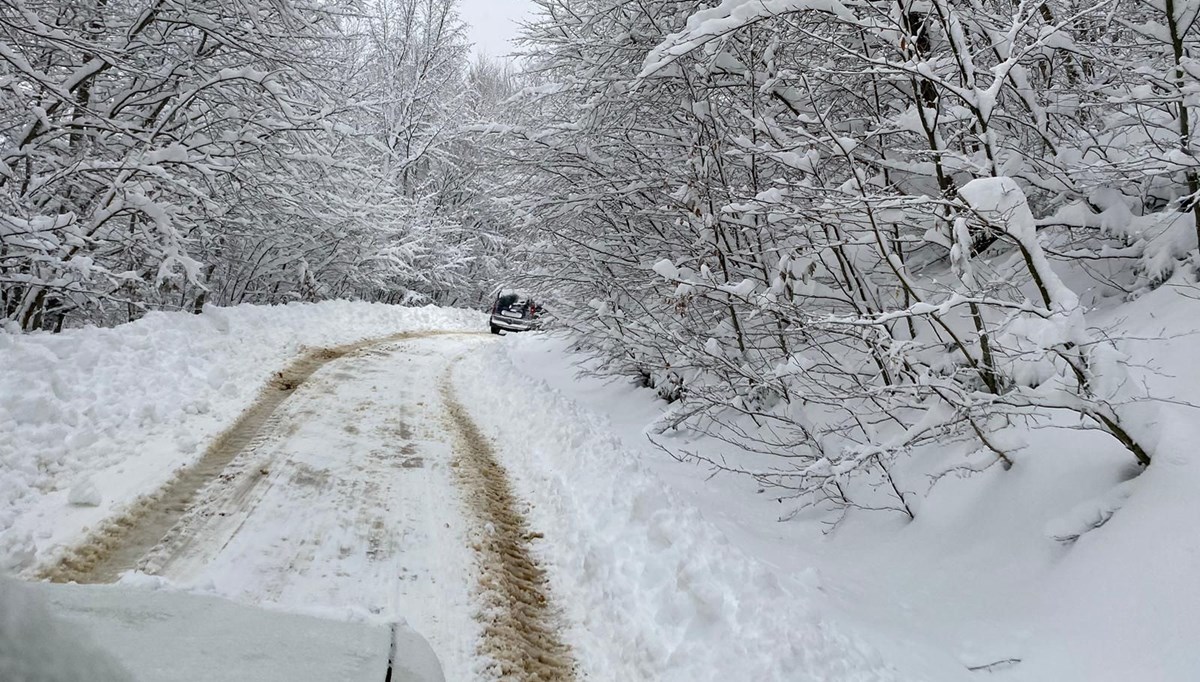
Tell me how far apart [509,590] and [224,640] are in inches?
113

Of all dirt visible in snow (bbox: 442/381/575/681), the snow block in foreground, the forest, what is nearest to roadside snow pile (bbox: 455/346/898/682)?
dirt visible in snow (bbox: 442/381/575/681)

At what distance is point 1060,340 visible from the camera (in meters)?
3.36

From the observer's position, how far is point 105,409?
6398 millimetres

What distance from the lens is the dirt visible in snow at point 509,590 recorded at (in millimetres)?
3652

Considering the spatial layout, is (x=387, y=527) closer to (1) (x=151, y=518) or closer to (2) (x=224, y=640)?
(1) (x=151, y=518)

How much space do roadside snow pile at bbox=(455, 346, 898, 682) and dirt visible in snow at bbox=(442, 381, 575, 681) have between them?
0.14 meters

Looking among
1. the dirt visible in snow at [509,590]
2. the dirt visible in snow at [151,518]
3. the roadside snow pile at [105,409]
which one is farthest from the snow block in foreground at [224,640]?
the roadside snow pile at [105,409]

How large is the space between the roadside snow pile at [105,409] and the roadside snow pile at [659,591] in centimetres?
322

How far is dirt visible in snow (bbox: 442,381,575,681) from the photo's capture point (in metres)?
3.65

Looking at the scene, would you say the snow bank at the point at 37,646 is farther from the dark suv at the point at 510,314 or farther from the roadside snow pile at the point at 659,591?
the dark suv at the point at 510,314

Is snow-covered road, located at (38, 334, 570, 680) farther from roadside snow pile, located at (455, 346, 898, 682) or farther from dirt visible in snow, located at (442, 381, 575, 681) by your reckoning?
roadside snow pile, located at (455, 346, 898, 682)

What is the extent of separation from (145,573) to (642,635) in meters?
2.97

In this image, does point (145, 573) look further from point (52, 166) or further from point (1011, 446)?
point (52, 166)

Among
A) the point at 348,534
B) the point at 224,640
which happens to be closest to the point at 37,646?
the point at 224,640
